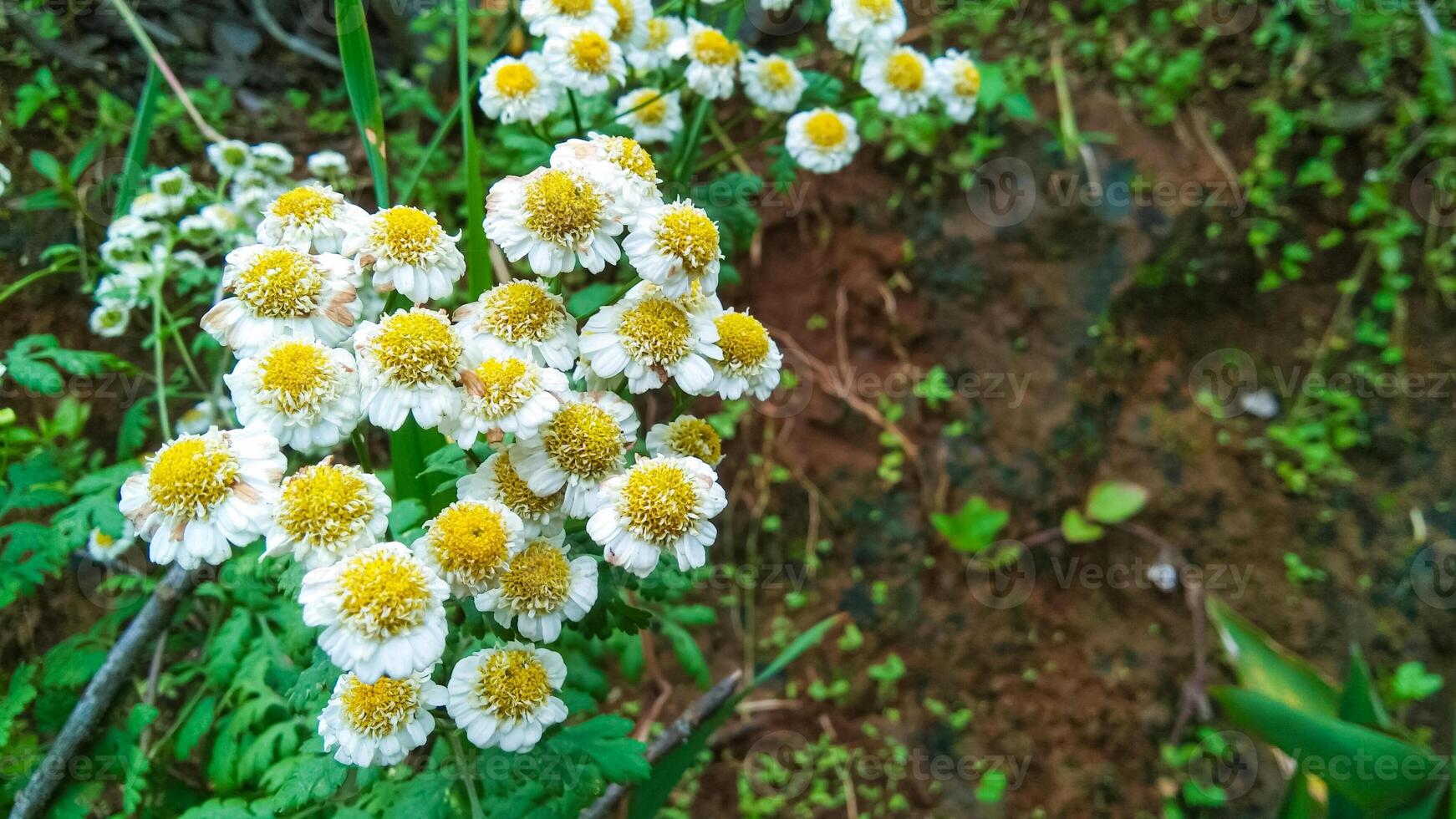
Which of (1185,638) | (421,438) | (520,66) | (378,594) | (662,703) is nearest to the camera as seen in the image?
(378,594)

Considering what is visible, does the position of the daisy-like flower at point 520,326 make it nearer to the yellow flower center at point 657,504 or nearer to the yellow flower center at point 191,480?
the yellow flower center at point 657,504

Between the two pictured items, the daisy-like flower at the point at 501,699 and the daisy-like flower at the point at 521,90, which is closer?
the daisy-like flower at the point at 501,699

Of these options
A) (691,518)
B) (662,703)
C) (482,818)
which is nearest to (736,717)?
(662,703)

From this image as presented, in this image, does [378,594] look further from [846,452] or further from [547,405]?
[846,452]

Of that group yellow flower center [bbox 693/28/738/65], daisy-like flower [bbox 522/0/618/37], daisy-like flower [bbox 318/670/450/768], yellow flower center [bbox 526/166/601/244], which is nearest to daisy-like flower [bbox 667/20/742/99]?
yellow flower center [bbox 693/28/738/65]

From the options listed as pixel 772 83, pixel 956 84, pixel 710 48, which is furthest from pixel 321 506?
pixel 956 84

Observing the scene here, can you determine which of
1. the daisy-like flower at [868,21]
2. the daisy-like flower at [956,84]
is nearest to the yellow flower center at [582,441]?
the daisy-like flower at [868,21]
